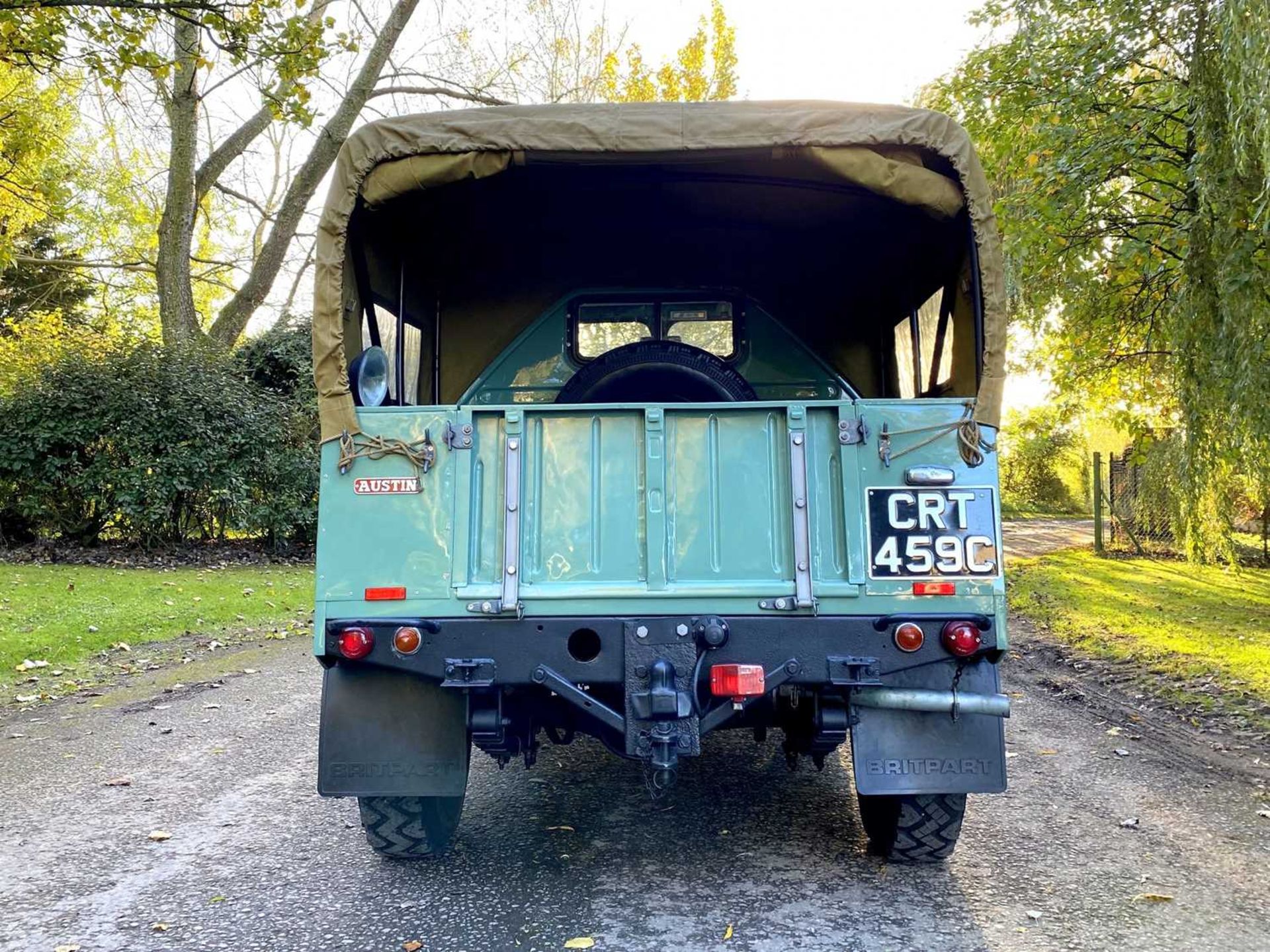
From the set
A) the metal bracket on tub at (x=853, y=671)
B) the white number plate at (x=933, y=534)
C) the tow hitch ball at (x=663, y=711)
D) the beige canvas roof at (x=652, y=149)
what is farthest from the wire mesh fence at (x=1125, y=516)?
the tow hitch ball at (x=663, y=711)

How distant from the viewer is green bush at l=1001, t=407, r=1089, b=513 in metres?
27.1

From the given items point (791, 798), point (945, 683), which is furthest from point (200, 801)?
point (945, 683)

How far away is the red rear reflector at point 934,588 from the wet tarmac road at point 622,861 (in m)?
1.14

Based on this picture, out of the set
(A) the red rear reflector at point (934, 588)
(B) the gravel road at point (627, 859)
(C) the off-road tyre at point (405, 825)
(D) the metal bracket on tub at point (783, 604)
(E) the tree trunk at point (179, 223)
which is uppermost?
(E) the tree trunk at point (179, 223)

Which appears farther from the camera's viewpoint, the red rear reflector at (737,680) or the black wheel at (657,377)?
the black wheel at (657,377)

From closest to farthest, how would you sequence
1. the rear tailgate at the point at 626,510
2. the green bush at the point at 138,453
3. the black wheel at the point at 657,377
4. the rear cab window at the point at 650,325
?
the rear tailgate at the point at 626,510 < the black wheel at the point at 657,377 < the rear cab window at the point at 650,325 < the green bush at the point at 138,453

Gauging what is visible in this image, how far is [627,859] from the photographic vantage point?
382 centimetres

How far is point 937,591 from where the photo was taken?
11.0 ft

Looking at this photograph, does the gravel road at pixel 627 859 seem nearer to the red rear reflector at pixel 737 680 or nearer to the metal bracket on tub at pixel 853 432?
the red rear reflector at pixel 737 680

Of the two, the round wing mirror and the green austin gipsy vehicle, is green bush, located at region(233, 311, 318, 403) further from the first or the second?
the green austin gipsy vehicle

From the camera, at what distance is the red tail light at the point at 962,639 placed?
3.28 metres

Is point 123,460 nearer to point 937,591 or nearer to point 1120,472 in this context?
point 937,591

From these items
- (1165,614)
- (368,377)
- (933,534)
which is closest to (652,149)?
(368,377)

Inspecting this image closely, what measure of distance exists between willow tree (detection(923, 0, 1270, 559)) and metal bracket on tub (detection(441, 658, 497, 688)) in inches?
180
